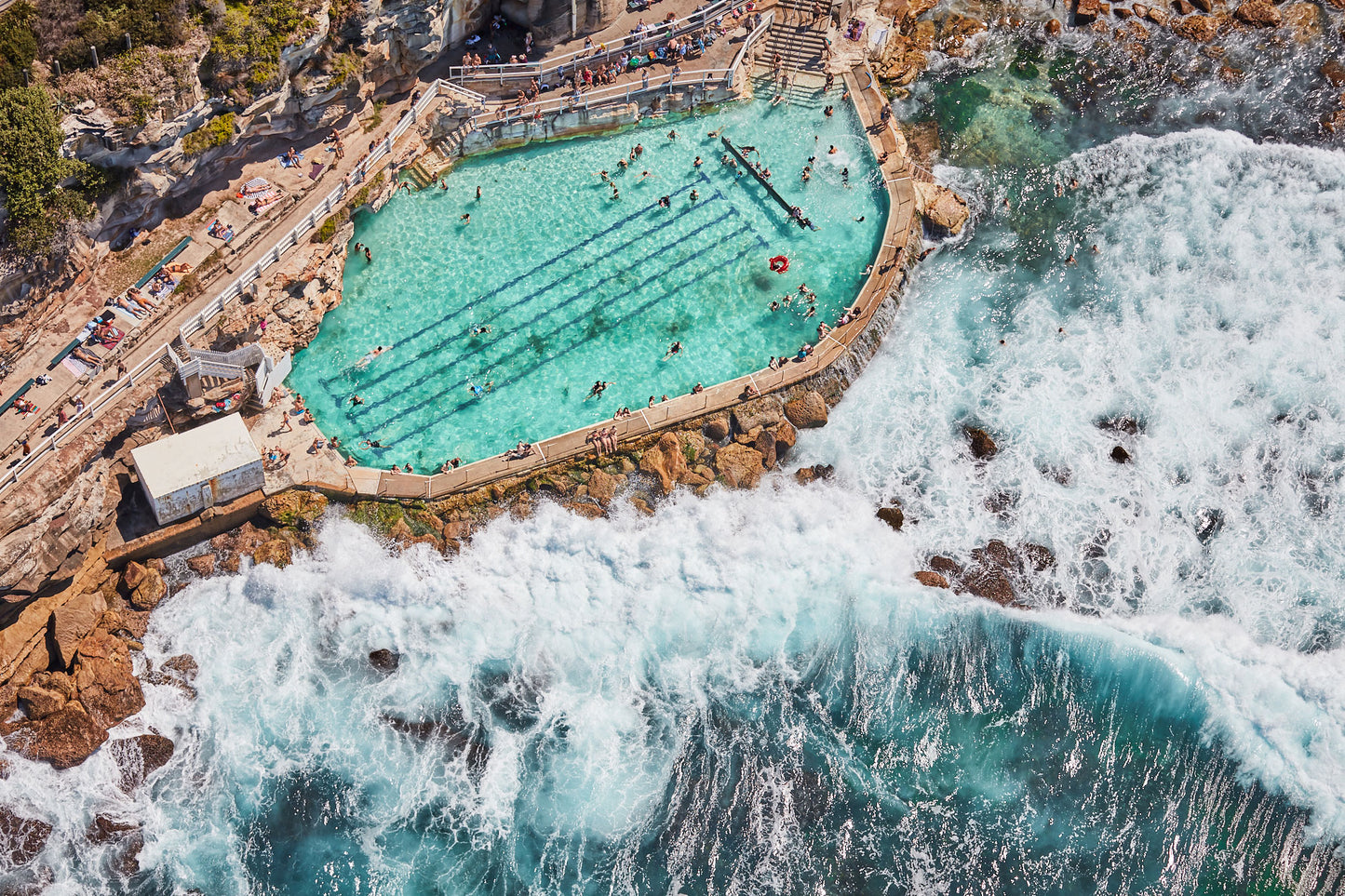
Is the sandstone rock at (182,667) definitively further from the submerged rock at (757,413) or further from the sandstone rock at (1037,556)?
the sandstone rock at (1037,556)

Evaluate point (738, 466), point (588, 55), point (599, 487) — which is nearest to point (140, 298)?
point (599, 487)

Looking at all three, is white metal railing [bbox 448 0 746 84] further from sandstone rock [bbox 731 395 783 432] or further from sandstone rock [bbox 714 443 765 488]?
sandstone rock [bbox 714 443 765 488]

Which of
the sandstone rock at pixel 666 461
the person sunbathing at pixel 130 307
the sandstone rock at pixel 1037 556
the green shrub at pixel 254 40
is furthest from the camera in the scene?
the sandstone rock at pixel 666 461

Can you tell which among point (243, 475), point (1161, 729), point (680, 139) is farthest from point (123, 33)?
point (1161, 729)

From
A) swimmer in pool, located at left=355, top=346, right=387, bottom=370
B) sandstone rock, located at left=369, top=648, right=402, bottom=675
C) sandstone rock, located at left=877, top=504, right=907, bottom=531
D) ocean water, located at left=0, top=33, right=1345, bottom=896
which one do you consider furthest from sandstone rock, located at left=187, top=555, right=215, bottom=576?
sandstone rock, located at left=877, top=504, right=907, bottom=531

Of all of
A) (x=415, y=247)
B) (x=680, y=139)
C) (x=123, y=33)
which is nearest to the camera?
(x=123, y=33)

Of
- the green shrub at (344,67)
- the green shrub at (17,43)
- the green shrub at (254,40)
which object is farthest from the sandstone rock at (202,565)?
the green shrub at (344,67)

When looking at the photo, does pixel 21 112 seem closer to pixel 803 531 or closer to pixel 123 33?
pixel 123 33

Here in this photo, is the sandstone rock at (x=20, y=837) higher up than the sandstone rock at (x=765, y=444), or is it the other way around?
the sandstone rock at (x=765, y=444)
